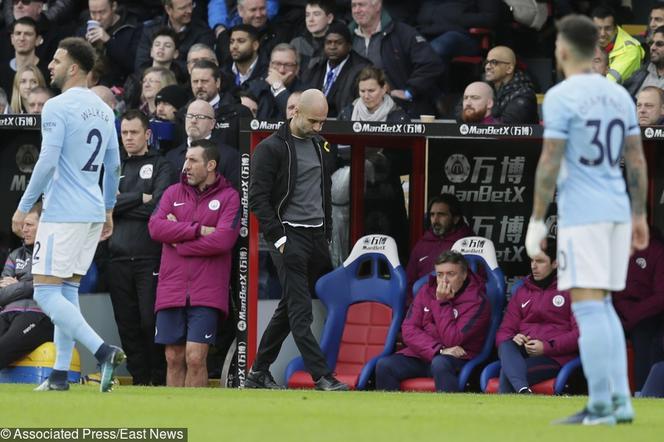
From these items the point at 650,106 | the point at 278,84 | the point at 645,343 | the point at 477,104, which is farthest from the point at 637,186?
the point at 278,84

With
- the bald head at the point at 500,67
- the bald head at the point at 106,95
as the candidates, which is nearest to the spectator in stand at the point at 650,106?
the bald head at the point at 500,67

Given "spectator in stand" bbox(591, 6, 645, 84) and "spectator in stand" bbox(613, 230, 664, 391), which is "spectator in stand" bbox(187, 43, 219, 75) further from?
"spectator in stand" bbox(613, 230, 664, 391)

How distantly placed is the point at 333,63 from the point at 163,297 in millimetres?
3064

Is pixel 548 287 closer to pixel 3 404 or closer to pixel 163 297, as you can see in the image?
pixel 163 297

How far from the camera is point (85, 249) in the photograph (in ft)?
32.9

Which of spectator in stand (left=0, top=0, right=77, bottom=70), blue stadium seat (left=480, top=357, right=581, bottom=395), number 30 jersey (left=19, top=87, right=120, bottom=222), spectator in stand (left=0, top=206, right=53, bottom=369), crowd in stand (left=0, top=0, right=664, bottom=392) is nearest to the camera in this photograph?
number 30 jersey (left=19, top=87, right=120, bottom=222)

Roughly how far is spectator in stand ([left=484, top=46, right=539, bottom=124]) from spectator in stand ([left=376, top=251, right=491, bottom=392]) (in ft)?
5.01

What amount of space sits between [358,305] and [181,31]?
4402mm

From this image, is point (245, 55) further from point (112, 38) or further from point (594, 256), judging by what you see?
point (594, 256)

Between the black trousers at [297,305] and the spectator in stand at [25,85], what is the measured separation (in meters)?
4.47

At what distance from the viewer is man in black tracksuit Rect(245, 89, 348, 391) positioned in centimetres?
1166

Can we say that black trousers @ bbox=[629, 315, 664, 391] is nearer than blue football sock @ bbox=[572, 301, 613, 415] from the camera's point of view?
No

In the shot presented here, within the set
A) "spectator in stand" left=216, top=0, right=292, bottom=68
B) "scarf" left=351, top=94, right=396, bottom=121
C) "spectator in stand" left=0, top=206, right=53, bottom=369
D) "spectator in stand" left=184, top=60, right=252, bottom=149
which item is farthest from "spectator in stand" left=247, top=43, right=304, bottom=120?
"spectator in stand" left=0, top=206, right=53, bottom=369

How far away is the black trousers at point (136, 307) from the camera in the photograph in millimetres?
13266
